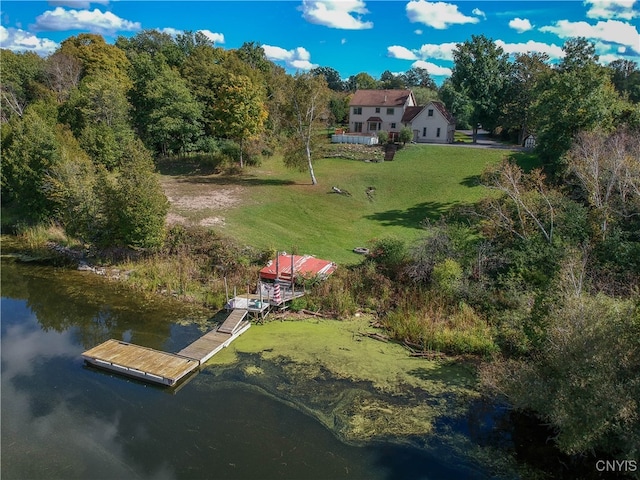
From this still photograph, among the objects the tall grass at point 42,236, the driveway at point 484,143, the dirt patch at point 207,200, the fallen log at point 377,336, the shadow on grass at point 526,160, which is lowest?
the fallen log at point 377,336

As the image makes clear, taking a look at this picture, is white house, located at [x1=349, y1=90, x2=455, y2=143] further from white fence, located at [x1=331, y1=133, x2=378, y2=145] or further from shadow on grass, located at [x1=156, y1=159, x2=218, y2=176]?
shadow on grass, located at [x1=156, y1=159, x2=218, y2=176]

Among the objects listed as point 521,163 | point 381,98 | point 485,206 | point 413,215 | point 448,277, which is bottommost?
point 448,277

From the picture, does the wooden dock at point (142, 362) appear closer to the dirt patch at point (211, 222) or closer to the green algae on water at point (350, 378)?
the green algae on water at point (350, 378)

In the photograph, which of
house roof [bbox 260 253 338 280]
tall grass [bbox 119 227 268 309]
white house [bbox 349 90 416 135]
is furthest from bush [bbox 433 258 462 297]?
white house [bbox 349 90 416 135]

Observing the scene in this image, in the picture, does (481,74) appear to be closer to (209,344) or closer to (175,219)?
(175,219)

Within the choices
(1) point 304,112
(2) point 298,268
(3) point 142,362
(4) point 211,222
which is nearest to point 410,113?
(1) point 304,112

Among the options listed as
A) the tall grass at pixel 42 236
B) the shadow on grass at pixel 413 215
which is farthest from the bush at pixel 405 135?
the tall grass at pixel 42 236
